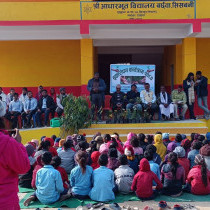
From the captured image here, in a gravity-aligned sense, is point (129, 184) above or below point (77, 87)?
below

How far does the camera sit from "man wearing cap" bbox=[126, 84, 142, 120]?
9.87 meters

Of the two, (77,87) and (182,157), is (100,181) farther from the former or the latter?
(77,87)

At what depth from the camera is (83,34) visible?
1074 centimetres

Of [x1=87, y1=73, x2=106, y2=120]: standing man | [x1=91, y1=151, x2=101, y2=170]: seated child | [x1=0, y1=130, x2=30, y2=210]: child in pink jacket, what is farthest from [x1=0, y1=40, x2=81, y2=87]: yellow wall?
[x1=0, y1=130, x2=30, y2=210]: child in pink jacket

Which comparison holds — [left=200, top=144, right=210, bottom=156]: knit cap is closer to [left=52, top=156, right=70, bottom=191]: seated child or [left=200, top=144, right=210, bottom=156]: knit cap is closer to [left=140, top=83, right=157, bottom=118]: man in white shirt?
[left=52, top=156, right=70, bottom=191]: seated child

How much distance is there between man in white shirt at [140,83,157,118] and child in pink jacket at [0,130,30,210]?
308 inches

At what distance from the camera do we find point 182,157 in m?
5.80

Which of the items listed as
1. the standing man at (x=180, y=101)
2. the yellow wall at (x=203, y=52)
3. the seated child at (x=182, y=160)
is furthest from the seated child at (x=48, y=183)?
the yellow wall at (x=203, y=52)

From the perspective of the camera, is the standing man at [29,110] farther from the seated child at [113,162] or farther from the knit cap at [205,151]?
the knit cap at [205,151]

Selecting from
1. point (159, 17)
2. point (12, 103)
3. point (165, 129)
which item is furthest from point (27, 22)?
point (165, 129)

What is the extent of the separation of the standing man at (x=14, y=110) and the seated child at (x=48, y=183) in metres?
5.79

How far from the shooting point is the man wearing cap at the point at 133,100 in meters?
9.87

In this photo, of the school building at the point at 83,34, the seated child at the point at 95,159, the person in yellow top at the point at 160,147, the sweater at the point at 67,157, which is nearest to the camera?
the seated child at the point at 95,159

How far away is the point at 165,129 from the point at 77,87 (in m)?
4.96
